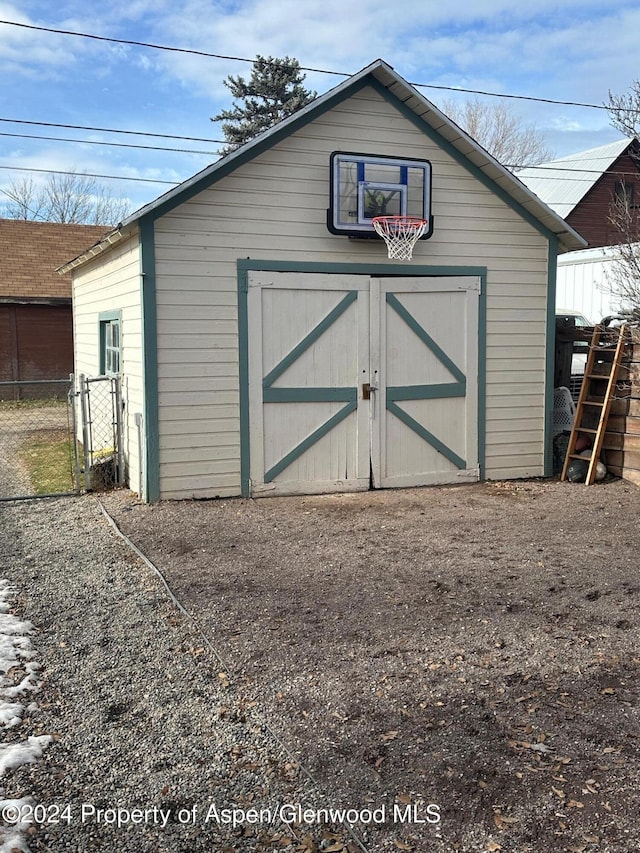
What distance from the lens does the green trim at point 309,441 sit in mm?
7969

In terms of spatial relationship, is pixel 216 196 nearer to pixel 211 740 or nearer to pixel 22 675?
pixel 22 675

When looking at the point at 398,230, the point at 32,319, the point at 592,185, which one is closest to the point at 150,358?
the point at 398,230

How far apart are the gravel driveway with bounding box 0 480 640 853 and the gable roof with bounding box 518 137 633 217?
71.7 feet

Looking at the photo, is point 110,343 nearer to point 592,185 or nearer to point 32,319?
point 32,319

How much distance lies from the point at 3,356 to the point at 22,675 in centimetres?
1650

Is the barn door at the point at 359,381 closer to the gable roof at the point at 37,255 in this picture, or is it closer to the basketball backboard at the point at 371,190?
the basketball backboard at the point at 371,190

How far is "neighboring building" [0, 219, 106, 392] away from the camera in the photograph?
18828 millimetres

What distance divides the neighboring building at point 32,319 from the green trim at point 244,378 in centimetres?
1229

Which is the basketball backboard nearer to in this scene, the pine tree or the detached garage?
the detached garage

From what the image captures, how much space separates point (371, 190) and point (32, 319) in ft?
44.7

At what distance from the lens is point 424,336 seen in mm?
8367

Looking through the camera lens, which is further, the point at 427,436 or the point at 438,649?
the point at 427,436

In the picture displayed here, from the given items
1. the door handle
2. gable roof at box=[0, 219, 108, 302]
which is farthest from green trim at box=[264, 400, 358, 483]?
gable roof at box=[0, 219, 108, 302]

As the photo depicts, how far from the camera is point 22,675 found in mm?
3883
